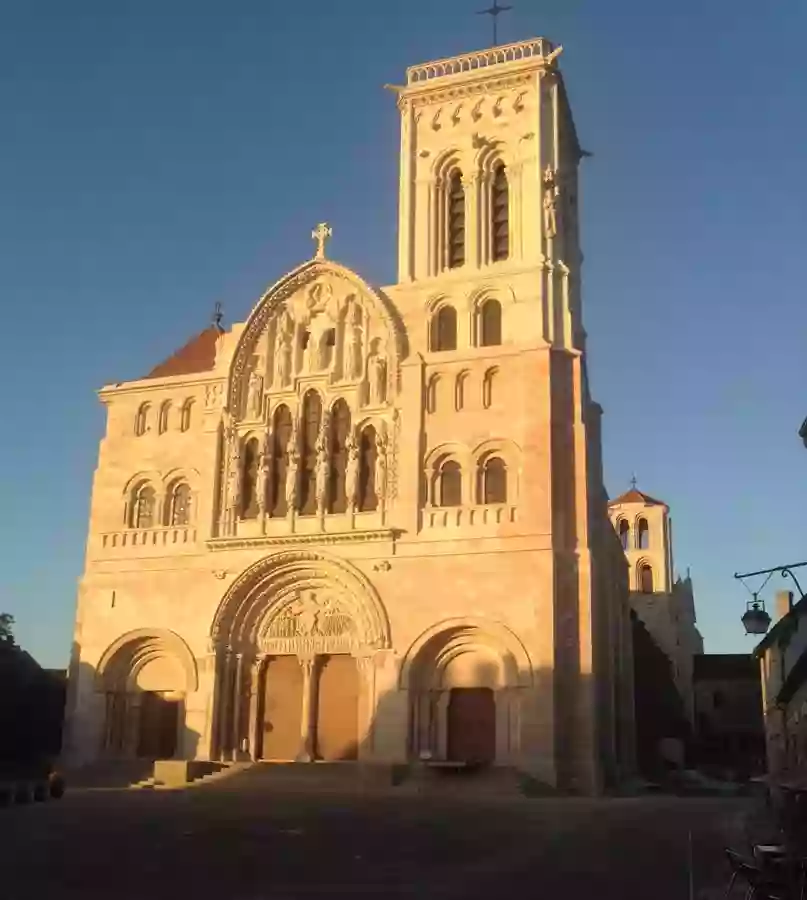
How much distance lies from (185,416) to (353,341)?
6.84 m

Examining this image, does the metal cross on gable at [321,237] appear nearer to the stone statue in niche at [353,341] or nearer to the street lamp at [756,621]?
the stone statue in niche at [353,341]

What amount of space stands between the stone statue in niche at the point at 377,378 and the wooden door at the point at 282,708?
29.2ft

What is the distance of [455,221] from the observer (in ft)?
124

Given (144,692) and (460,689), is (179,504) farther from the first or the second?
(460,689)

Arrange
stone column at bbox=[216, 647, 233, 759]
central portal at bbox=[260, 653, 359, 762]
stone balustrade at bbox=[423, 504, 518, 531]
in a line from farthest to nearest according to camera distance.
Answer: stone column at bbox=[216, 647, 233, 759], central portal at bbox=[260, 653, 359, 762], stone balustrade at bbox=[423, 504, 518, 531]

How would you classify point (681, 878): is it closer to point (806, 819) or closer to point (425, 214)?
point (806, 819)

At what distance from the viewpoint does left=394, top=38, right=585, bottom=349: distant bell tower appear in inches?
1412

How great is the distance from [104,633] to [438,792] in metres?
14.1

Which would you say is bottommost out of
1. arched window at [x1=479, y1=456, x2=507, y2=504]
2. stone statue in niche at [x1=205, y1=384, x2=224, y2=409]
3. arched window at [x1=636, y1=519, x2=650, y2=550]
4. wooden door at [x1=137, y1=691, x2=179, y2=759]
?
wooden door at [x1=137, y1=691, x2=179, y2=759]

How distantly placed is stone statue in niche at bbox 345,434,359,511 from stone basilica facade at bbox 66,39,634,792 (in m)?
0.11

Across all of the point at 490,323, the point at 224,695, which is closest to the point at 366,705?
the point at 224,695

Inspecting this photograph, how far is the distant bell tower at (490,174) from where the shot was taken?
35.9 meters

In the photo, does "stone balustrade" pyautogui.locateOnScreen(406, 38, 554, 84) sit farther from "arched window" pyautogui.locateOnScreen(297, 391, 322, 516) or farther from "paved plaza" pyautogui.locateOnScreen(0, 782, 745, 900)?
"paved plaza" pyautogui.locateOnScreen(0, 782, 745, 900)

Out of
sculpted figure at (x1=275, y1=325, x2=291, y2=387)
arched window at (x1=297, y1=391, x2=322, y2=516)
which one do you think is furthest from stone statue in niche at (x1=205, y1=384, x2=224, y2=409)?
arched window at (x1=297, y1=391, x2=322, y2=516)
